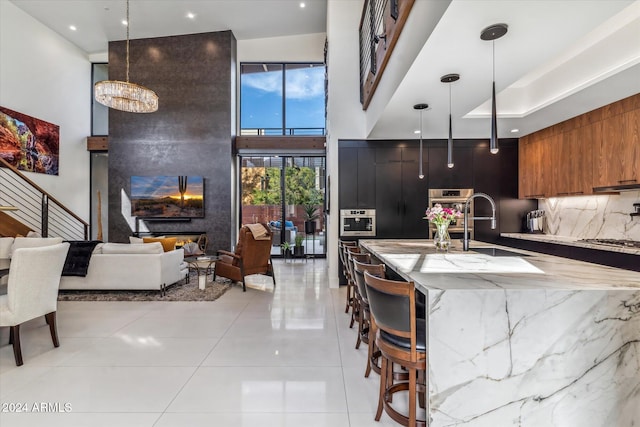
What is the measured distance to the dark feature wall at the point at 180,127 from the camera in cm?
796

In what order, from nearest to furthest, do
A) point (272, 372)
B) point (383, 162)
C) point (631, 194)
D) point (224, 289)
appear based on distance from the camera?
point (272, 372)
point (631, 194)
point (224, 289)
point (383, 162)

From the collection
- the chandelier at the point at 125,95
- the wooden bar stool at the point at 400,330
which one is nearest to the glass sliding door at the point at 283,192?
the chandelier at the point at 125,95

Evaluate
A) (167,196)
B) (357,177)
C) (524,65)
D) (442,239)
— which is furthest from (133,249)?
(524,65)

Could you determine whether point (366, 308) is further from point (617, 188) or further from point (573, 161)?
point (573, 161)

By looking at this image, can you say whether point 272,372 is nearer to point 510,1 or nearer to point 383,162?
point 510,1

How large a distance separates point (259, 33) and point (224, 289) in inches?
262

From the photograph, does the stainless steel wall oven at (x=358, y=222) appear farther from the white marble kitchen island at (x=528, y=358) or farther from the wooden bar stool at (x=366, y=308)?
the white marble kitchen island at (x=528, y=358)

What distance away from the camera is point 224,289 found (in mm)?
5340

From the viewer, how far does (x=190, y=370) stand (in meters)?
2.63

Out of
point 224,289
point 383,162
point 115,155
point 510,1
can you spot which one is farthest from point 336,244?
point 115,155

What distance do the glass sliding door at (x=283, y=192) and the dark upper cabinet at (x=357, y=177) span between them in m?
3.14

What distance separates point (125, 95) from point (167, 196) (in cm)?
282

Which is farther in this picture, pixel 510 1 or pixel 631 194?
pixel 631 194

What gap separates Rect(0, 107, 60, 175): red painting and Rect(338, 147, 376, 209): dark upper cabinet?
6.52 m
